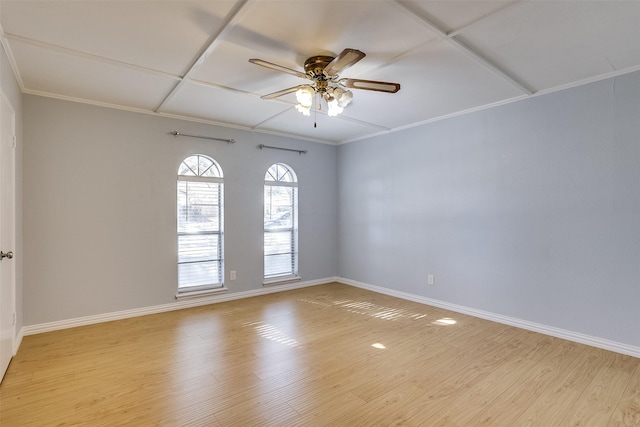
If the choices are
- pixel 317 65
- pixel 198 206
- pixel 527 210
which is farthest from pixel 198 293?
pixel 527 210

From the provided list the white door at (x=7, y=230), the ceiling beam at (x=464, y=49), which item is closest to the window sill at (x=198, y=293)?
the white door at (x=7, y=230)

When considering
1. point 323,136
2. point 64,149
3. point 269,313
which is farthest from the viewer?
point 323,136

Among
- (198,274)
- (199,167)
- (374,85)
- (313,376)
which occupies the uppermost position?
(374,85)

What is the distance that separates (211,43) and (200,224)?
8.67 ft

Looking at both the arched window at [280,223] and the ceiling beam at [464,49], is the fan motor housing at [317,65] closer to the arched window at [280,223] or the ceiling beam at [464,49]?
the ceiling beam at [464,49]

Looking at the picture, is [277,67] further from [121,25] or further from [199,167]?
[199,167]

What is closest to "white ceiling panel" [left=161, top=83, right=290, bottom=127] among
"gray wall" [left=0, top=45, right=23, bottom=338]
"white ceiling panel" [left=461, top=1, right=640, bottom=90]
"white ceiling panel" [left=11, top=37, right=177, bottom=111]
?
"white ceiling panel" [left=11, top=37, right=177, bottom=111]

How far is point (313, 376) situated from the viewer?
2447 mm

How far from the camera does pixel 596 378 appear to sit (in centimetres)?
243

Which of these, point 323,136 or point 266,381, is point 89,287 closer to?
point 266,381

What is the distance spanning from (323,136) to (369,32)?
3.13 metres

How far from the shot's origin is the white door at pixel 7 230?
2371 millimetres

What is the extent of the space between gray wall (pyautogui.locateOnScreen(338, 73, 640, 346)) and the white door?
13.9 feet

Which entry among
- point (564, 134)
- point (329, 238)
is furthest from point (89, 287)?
point (564, 134)
